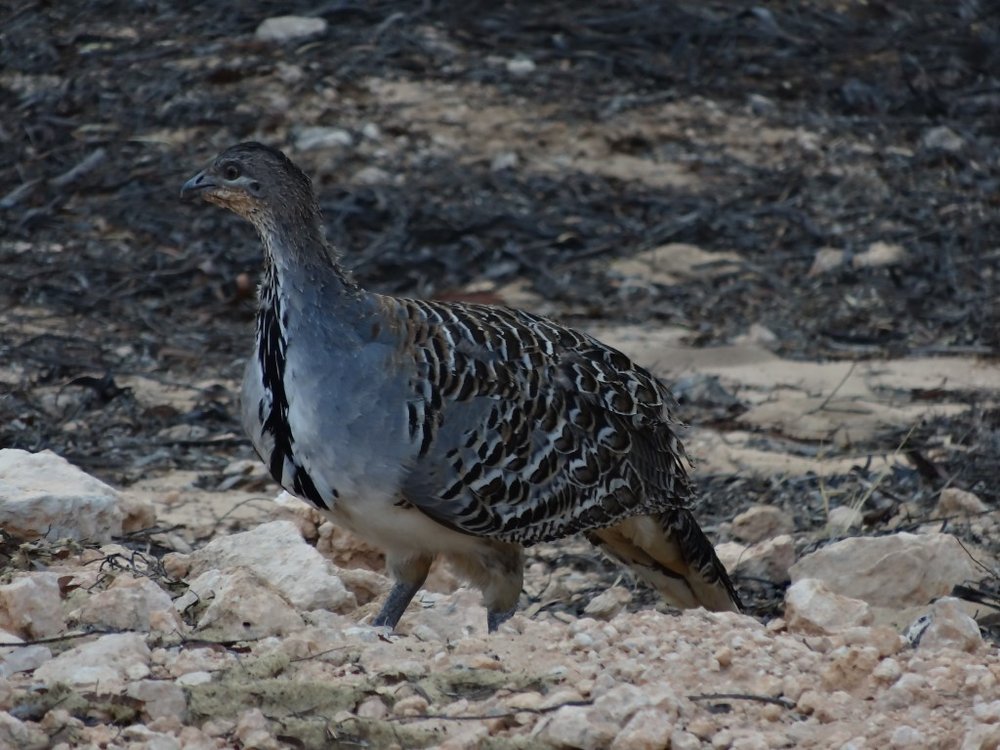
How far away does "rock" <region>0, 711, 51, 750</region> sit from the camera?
4.10m

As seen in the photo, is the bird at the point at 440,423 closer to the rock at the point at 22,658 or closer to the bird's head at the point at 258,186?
the bird's head at the point at 258,186

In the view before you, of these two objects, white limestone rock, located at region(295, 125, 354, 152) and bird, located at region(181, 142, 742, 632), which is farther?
white limestone rock, located at region(295, 125, 354, 152)

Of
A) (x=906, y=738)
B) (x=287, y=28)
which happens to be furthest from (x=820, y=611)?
(x=287, y=28)

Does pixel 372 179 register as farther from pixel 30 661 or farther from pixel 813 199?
pixel 30 661

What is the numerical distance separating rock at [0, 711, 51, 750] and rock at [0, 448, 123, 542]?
1.79m

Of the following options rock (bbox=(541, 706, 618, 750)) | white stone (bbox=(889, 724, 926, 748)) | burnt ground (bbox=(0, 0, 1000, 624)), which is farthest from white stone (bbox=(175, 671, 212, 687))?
burnt ground (bbox=(0, 0, 1000, 624))

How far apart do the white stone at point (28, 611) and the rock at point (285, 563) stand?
870mm

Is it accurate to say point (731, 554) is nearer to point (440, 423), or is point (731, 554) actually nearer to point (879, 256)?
point (440, 423)

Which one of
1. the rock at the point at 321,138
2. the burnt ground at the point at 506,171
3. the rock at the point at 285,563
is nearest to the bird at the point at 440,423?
the rock at the point at 285,563

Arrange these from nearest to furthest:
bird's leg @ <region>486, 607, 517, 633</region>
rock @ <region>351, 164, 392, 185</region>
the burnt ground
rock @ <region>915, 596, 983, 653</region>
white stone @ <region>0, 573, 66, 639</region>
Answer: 1. white stone @ <region>0, 573, 66, 639</region>
2. rock @ <region>915, 596, 983, 653</region>
3. bird's leg @ <region>486, 607, 517, 633</region>
4. the burnt ground
5. rock @ <region>351, 164, 392, 185</region>

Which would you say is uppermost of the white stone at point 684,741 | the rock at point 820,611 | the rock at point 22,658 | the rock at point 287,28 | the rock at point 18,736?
the rock at point 18,736

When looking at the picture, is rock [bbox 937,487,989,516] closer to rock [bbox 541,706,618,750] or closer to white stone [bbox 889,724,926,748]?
white stone [bbox 889,724,926,748]

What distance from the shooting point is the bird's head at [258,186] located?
602 centimetres

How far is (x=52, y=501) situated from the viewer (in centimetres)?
593
